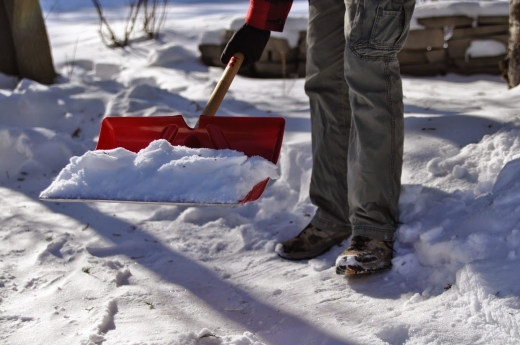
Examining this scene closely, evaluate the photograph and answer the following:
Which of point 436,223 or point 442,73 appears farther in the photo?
point 442,73

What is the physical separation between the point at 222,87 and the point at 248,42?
0.24 m

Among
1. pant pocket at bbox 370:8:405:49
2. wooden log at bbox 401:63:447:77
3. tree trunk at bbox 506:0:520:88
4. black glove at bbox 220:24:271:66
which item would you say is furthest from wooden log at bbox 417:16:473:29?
pant pocket at bbox 370:8:405:49

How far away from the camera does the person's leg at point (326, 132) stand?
2.25 metres

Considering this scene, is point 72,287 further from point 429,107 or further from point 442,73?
point 442,73

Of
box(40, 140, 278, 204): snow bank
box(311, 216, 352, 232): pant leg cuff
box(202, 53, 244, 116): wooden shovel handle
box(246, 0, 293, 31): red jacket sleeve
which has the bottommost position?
box(311, 216, 352, 232): pant leg cuff

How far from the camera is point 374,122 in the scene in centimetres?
200

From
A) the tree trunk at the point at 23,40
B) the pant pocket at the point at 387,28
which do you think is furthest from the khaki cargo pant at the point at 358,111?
the tree trunk at the point at 23,40

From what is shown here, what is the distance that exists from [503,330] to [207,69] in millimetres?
4859

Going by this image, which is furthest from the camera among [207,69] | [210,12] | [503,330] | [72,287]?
[210,12]

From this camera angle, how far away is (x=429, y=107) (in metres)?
3.71

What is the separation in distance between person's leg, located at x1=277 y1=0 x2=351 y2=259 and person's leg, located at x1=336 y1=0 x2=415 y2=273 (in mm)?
242

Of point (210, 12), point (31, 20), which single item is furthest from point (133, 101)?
point (210, 12)

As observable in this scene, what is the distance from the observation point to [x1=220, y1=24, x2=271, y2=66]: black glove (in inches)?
91.4

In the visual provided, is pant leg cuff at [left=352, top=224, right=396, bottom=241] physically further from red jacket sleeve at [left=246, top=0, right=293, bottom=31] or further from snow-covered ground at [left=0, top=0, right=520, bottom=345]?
red jacket sleeve at [left=246, top=0, right=293, bottom=31]
